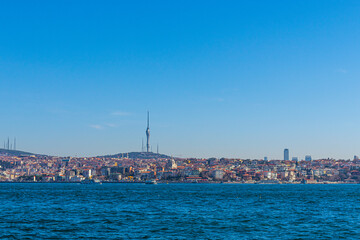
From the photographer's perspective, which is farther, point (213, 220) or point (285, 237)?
point (213, 220)

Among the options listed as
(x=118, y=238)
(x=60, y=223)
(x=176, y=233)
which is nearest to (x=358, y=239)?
(x=176, y=233)

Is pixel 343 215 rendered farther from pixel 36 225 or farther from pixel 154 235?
pixel 36 225

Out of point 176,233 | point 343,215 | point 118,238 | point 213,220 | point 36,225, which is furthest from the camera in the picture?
point 343,215

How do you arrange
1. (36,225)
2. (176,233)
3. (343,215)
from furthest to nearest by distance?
(343,215), (36,225), (176,233)

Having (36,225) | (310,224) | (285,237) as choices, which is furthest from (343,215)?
(36,225)

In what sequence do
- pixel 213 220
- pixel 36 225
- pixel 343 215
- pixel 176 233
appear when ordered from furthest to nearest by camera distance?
pixel 343 215 → pixel 213 220 → pixel 36 225 → pixel 176 233

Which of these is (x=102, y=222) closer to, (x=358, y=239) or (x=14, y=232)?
(x=14, y=232)

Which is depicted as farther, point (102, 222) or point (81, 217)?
point (81, 217)

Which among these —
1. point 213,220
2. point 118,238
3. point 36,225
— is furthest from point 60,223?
point 213,220

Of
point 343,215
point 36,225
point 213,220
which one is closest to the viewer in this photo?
point 36,225
